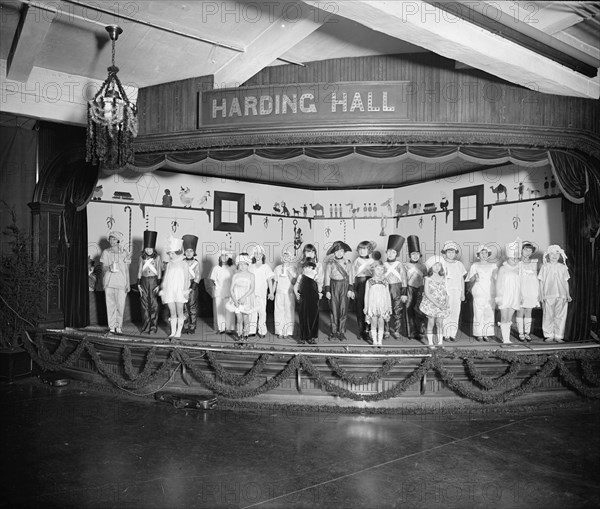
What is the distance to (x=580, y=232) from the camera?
23.4 feet

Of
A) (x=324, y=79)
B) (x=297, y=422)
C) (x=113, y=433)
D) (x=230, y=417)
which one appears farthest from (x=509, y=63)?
(x=113, y=433)

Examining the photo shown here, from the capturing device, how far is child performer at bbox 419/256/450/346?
270 inches

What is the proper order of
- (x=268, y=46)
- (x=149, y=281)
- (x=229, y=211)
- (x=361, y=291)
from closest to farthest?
(x=268, y=46) < (x=149, y=281) < (x=361, y=291) < (x=229, y=211)

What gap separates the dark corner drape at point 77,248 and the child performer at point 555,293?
7.42m

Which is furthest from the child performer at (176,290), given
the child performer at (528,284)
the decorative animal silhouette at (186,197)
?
the child performer at (528,284)

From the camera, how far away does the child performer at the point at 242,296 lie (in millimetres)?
7301

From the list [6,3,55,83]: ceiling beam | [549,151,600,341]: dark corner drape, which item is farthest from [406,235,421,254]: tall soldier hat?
[6,3,55,83]: ceiling beam

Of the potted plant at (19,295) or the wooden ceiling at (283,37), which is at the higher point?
the wooden ceiling at (283,37)

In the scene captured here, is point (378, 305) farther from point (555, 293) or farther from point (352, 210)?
point (352, 210)

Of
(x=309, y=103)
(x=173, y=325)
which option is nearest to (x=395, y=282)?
(x=309, y=103)

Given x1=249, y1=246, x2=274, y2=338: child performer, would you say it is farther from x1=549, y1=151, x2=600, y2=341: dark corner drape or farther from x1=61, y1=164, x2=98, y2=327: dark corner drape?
x1=549, y1=151, x2=600, y2=341: dark corner drape

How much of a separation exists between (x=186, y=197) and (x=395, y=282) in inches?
204

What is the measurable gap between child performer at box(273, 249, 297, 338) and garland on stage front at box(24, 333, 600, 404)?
6.61 feet

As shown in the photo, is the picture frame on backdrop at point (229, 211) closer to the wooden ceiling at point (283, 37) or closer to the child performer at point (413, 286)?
the wooden ceiling at point (283, 37)
